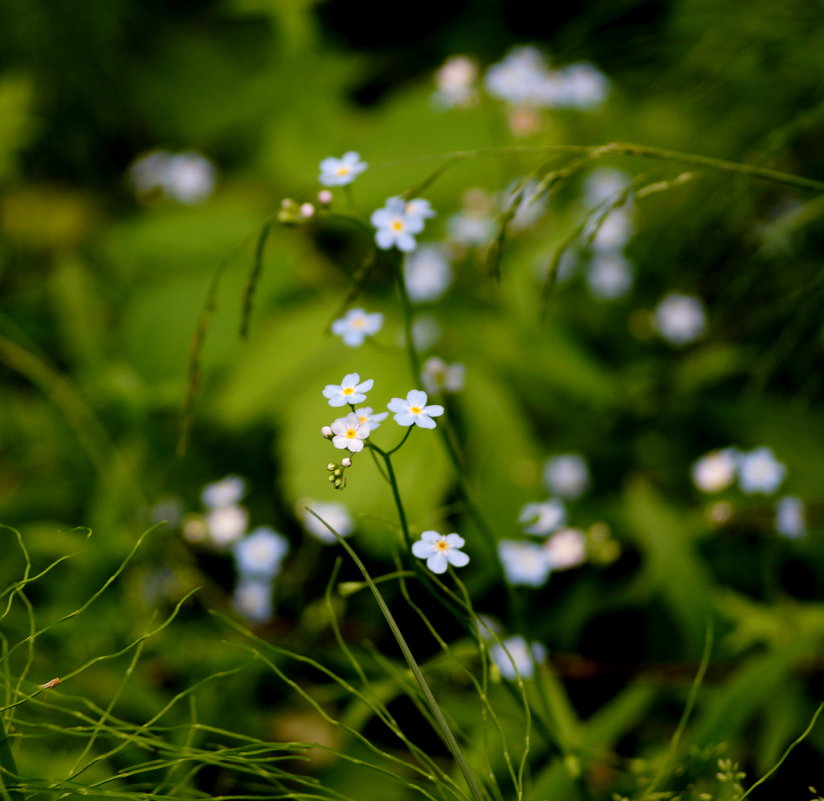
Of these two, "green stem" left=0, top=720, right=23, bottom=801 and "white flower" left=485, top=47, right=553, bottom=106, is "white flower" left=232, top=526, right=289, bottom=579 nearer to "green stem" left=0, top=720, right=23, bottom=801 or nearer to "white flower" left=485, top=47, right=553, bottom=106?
"green stem" left=0, top=720, right=23, bottom=801

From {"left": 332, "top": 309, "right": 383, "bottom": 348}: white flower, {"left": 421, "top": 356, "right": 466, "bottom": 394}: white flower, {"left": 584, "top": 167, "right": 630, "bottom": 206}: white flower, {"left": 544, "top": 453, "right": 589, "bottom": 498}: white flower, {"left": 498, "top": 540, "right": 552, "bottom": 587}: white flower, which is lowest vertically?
{"left": 544, "top": 453, "right": 589, "bottom": 498}: white flower

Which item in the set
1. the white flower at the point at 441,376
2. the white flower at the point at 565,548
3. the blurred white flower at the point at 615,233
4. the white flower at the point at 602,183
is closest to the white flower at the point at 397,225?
the white flower at the point at 441,376

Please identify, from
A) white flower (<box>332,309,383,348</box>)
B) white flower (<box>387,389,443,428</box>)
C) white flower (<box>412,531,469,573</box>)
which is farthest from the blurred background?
white flower (<box>387,389,443,428</box>)

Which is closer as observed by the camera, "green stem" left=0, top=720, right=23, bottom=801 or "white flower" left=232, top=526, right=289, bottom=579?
"green stem" left=0, top=720, right=23, bottom=801

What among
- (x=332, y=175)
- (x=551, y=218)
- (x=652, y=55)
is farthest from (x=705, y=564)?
(x=652, y=55)

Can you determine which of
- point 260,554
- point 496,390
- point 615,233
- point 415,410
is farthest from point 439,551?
point 615,233

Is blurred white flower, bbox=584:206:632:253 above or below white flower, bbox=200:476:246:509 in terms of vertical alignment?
above

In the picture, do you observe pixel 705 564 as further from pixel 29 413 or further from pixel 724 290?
pixel 29 413
